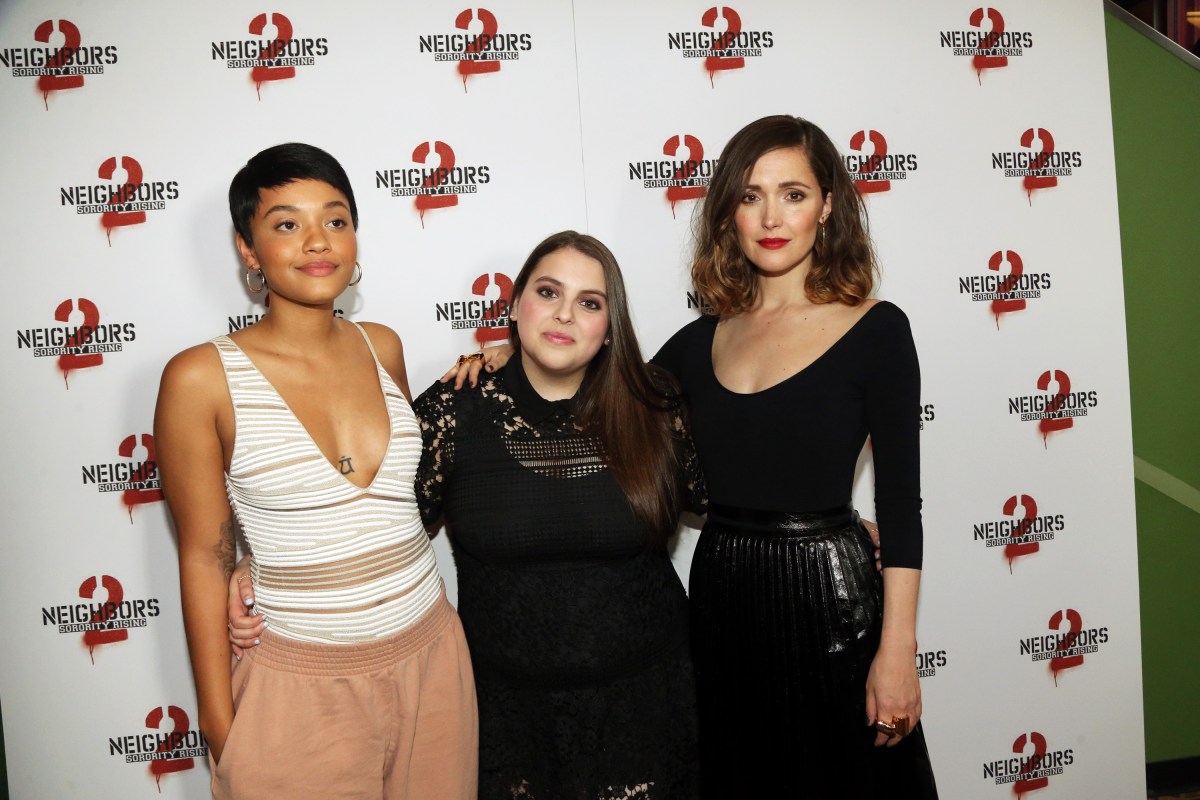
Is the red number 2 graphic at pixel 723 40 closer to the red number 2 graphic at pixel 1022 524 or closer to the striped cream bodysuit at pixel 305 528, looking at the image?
the striped cream bodysuit at pixel 305 528

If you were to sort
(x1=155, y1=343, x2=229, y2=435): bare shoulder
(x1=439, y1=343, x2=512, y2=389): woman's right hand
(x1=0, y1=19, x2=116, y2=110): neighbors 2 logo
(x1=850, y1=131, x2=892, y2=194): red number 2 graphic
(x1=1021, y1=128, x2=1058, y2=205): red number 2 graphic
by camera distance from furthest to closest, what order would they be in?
(x1=1021, y1=128, x2=1058, y2=205): red number 2 graphic < (x1=850, y1=131, x2=892, y2=194): red number 2 graphic < (x1=0, y1=19, x2=116, y2=110): neighbors 2 logo < (x1=439, y1=343, x2=512, y2=389): woman's right hand < (x1=155, y1=343, x2=229, y2=435): bare shoulder

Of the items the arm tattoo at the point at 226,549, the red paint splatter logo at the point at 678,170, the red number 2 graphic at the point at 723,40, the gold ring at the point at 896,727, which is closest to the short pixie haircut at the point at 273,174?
the arm tattoo at the point at 226,549

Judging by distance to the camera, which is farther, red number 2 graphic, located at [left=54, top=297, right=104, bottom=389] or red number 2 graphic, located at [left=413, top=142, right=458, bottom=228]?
red number 2 graphic, located at [left=413, top=142, right=458, bottom=228]

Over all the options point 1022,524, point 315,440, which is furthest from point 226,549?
point 1022,524

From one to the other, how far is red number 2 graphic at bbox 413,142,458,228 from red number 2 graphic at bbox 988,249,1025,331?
179cm

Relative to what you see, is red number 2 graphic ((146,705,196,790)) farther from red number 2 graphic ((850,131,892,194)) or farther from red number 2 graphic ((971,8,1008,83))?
red number 2 graphic ((971,8,1008,83))

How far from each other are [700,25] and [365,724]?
214 centimetres

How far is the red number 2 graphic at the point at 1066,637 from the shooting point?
8.75 feet

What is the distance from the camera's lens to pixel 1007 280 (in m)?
2.59

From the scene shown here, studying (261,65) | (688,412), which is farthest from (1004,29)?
(261,65)

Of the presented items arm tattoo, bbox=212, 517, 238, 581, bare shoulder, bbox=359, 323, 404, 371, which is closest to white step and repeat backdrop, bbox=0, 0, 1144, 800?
bare shoulder, bbox=359, 323, 404, 371

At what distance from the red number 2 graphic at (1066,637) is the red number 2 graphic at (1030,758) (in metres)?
0.20

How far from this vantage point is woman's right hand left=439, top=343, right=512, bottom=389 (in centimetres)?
183

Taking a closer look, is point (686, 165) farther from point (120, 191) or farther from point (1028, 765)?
point (1028, 765)
